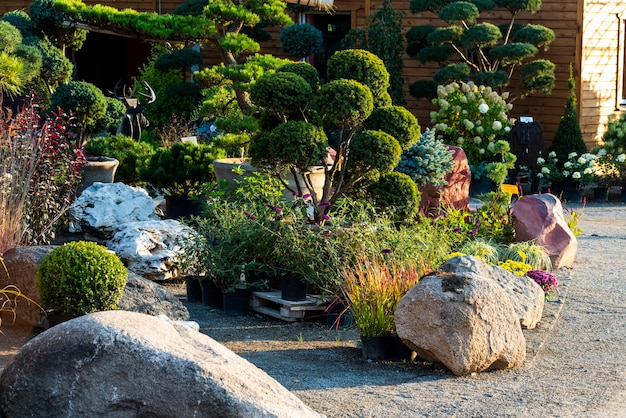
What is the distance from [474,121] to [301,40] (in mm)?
2970

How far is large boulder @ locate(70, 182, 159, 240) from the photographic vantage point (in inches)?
375

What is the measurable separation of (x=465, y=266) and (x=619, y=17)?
1107cm

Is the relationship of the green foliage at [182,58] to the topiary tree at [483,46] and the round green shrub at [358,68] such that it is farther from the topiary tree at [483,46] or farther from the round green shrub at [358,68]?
the round green shrub at [358,68]

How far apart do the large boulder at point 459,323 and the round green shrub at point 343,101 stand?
2124mm

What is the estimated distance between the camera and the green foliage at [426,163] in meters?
10.0

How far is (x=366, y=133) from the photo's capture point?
8070 millimetres

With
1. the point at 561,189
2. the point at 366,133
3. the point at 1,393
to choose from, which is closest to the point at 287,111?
the point at 366,133

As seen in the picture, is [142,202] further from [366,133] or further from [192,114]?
[192,114]

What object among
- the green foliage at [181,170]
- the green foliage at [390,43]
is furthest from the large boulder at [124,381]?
the green foliage at [390,43]

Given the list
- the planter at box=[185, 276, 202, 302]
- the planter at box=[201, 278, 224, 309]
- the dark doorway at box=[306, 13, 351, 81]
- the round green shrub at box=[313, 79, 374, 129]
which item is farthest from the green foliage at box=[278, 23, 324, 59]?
the planter at box=[201, 278, 224, 309]

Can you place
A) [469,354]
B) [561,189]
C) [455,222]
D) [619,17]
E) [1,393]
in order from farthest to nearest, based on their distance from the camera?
[619,17] < [561,189] < [455,222] < [469,354] < [1,393]

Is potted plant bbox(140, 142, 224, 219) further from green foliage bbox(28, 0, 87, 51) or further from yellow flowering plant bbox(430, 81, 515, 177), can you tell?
yellow flowering plant bbox(430, 81, 515, 177)

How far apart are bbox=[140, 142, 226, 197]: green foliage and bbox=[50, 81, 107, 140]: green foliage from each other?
80cm

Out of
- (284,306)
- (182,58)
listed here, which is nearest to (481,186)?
(182,58)
